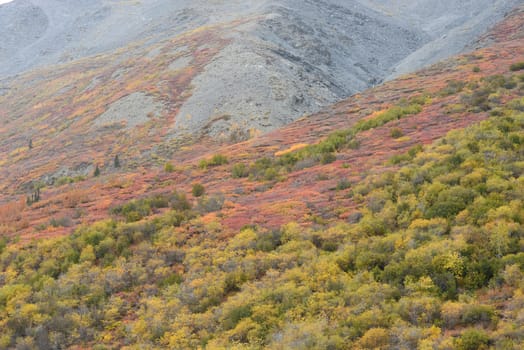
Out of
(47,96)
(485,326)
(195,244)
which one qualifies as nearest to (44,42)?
(47,96)

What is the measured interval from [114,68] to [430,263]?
67896 millimetres

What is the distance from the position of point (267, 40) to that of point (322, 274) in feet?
191

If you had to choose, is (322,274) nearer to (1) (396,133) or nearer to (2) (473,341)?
(2) (473,341)

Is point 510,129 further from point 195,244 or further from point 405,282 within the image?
point 195,244

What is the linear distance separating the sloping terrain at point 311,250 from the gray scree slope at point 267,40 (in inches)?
850

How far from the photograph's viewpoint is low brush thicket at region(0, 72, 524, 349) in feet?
31.0

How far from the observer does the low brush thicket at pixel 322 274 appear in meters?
9.44

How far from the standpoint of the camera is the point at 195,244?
15.7 metres

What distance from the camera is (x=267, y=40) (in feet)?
216

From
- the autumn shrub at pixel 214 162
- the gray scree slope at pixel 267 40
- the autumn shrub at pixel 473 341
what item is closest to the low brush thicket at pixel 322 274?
the autumn shrub at pixel 473 341

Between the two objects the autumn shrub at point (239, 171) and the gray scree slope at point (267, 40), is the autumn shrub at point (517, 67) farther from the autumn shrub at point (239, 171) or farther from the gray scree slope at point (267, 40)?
the gray scree slope at point (267, 40)

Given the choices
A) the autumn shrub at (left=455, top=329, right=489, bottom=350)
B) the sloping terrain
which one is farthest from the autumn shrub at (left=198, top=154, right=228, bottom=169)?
the autumn shrub at (left=455, top=329, right=489, bottom=350)

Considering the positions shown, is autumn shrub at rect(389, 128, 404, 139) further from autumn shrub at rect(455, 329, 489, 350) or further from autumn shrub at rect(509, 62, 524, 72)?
autumn shrub at rect(455, 329, 489, 350)

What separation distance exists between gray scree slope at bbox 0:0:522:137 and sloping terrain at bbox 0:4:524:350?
70.8 feet
